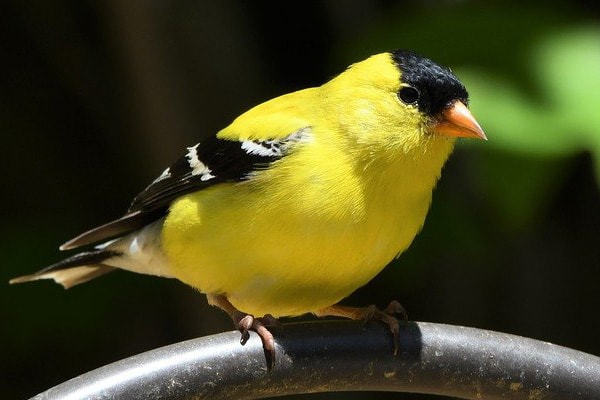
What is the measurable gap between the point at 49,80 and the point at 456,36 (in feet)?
8.16

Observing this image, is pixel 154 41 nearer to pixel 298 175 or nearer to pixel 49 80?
pixel 49 80

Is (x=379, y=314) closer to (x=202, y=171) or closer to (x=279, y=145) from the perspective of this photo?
(x=279, y=145)

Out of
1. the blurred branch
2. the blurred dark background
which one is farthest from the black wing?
the blurred dark background

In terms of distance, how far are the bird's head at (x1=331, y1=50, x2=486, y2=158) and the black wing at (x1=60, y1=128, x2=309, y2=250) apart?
0.60 feet

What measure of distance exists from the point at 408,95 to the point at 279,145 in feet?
1.25

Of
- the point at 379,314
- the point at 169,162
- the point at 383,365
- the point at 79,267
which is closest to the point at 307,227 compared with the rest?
the point at 379,314

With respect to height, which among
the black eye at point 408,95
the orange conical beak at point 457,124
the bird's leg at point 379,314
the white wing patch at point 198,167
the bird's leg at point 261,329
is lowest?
the bird's leg at point 379,314

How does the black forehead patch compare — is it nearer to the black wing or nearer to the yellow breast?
the yellow breast

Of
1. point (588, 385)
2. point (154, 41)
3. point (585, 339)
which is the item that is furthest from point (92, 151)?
point (588, 385)

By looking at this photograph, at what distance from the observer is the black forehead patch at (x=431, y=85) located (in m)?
2.71

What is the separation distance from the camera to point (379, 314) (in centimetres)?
255

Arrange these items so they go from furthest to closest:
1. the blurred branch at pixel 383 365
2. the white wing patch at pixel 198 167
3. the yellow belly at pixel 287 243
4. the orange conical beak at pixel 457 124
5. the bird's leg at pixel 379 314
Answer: the white wing patch at pixel 198 167 < the orange conical beak at pixel 457 124 < the yellow belly at pixel 287 243 < the bird's leg at pixel 379 314 < the blurred branch at pixel 383 365

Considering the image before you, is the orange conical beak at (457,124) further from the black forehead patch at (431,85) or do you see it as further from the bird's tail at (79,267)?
the bird's tail at (79,267)

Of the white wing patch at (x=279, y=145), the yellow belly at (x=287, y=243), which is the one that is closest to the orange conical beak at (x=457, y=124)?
the yellow belly at (x=287, y=243)
